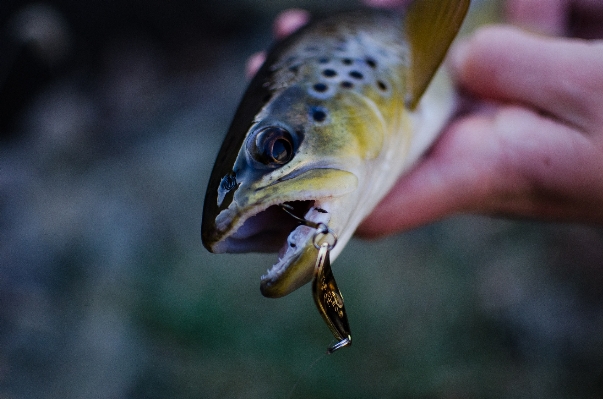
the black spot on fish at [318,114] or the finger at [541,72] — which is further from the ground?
the black spot on fish at [318,114]

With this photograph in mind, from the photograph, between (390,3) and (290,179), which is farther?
(390,3)

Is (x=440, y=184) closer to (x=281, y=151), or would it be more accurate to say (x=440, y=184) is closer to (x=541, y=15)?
(x=281, y=151)

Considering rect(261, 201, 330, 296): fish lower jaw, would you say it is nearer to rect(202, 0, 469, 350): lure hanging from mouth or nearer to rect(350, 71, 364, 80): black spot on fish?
rect(202, 0, 469, 350): lure hanging from mouth

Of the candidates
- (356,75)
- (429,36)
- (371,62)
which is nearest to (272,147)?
(356,75)

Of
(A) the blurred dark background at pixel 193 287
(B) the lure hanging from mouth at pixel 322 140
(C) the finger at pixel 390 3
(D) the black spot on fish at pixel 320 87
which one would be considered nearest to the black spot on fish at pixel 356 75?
(B) the lure hanging from mouth at pixel 322 140

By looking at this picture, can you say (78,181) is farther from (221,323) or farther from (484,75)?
(484,75)

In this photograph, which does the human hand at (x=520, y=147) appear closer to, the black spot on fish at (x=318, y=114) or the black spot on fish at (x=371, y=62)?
the black spot on fish at (x=371, y=62)

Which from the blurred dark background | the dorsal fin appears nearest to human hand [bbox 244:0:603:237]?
the dorsal fin
